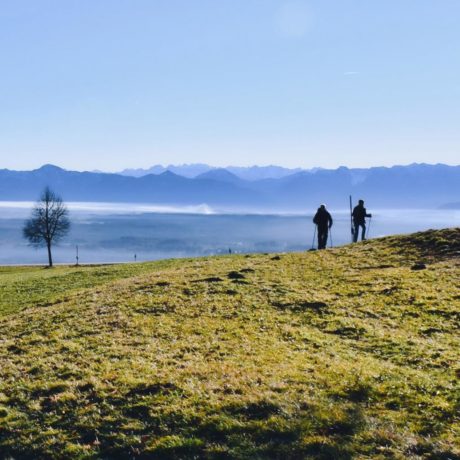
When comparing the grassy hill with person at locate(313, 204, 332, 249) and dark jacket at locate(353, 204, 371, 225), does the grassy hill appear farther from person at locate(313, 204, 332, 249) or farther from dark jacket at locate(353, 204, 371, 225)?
dark jacket at locate(353, 204, 371, 225)

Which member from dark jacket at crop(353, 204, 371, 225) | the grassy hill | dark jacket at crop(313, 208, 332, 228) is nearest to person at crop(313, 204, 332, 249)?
dark jacket at crop(313, 208, 332, 228)

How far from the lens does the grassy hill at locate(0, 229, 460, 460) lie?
377 inches

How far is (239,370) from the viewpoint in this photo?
13.3 m

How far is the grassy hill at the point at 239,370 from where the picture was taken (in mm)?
9578

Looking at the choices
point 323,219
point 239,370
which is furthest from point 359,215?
point 239,370

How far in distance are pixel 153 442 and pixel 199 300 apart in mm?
12687

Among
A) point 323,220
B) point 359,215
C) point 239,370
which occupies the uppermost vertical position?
point 359,215

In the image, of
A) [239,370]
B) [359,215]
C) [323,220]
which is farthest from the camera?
[359,215]

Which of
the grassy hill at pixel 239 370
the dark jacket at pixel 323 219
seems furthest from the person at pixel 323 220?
the grassy hill at pixel 239 370

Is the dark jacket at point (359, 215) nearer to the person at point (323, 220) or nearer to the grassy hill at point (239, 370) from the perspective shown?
the person at point (323, 220)

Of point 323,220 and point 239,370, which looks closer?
point 239,370

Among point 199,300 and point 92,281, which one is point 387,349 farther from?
point 92,281

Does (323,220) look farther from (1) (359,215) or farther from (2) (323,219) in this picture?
(1) (359,215)

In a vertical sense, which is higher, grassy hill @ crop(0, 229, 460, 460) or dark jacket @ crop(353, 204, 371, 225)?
dark jacket @ crop(353, 204, 371, 225)
